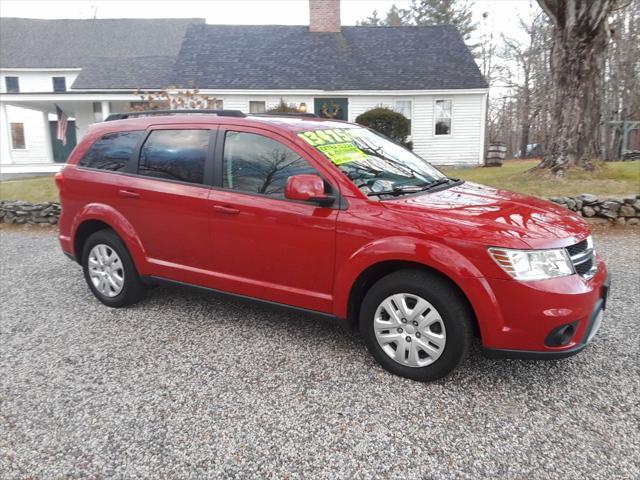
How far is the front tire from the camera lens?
3008 millimetres

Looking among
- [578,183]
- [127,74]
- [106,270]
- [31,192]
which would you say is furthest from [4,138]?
[578,183]

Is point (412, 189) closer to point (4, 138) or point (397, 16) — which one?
point (4, 138)

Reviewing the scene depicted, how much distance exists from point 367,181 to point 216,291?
156 cm

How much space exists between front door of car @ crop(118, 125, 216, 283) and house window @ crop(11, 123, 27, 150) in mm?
26088

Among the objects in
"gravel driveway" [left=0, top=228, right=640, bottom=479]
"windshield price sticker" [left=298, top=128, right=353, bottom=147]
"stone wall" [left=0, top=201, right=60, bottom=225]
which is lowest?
"gravel driveway" [left=0, top=228, right=640, bottom=479]

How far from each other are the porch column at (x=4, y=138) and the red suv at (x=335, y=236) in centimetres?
1963

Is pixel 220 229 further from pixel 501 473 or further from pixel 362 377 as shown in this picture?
pixel 501 473

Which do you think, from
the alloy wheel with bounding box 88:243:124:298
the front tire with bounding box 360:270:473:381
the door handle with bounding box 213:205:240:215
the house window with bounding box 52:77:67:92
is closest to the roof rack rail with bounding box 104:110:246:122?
the door handle with bounding box 213:205:240:215

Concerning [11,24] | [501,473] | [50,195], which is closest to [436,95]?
[50,195]

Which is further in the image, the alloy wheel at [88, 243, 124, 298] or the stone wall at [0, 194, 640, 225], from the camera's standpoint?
the stone wall at [0, 194, 640, 225]

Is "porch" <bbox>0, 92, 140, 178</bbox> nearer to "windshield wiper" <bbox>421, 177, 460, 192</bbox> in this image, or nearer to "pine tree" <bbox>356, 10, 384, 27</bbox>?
"windshield wiper" <bbox>421, 177, 460, 192</bbox>

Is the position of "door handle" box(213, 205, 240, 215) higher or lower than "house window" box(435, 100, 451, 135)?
lower

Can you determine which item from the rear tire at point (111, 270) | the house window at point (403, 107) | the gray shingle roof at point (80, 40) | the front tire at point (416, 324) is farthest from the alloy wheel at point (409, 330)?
the gray shingle roof at point (80, 40)

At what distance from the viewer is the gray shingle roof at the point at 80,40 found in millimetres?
28844
